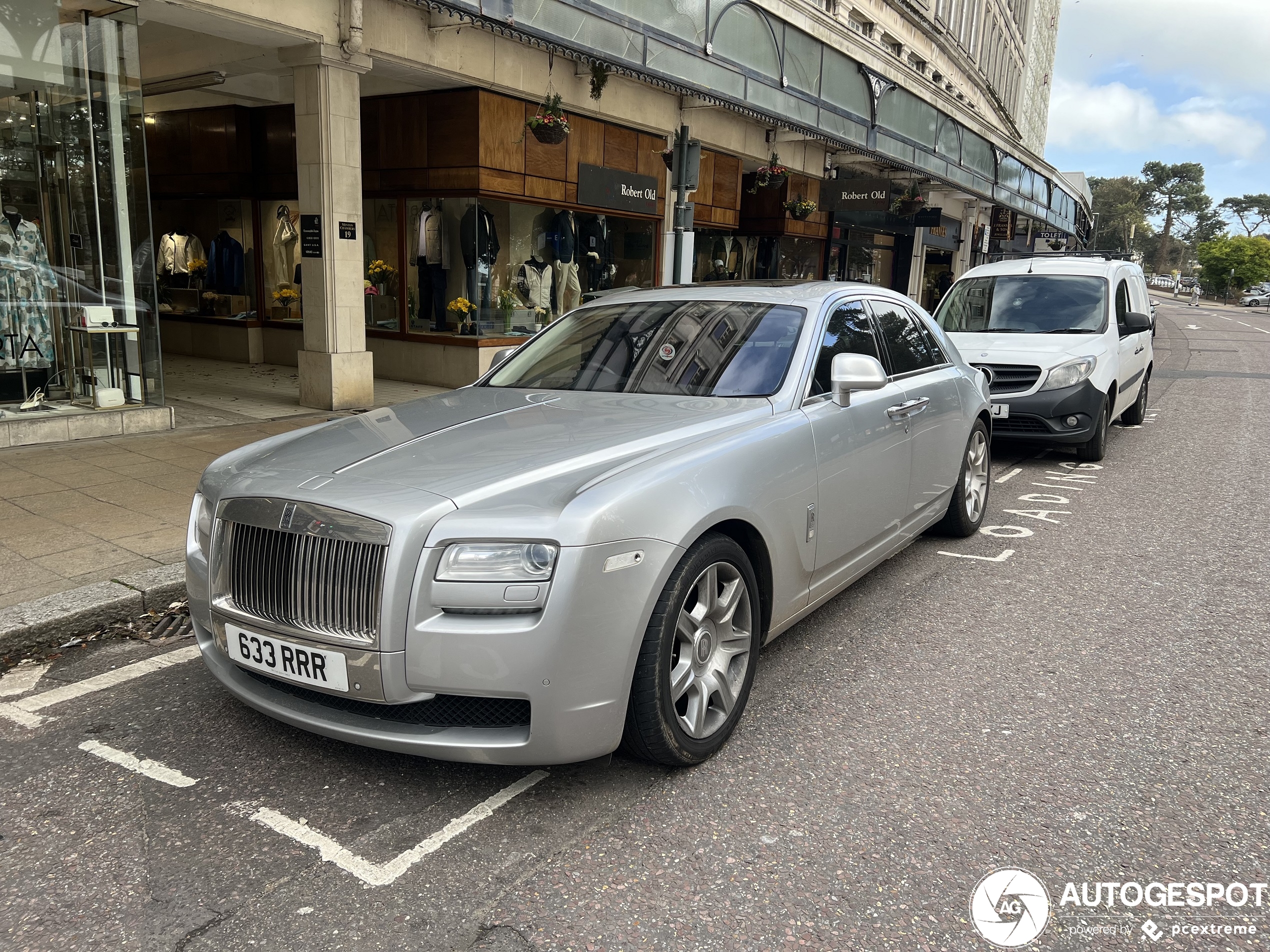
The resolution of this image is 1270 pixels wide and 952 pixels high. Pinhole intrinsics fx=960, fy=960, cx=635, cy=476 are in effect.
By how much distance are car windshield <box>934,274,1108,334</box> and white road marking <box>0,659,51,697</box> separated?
8062 mm

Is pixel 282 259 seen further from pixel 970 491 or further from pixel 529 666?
pixel 529 666

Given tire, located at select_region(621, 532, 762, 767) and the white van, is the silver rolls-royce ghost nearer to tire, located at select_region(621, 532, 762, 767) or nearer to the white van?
tire, located at select_region(621, 532, 762, 767)

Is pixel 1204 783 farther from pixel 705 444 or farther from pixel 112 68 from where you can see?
pixel 112 68

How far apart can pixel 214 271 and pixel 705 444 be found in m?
14.4

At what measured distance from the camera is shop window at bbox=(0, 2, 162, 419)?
832 centimetres

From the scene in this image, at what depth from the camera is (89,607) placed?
4398 mm

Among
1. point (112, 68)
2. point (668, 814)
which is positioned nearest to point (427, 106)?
point (112, 68)

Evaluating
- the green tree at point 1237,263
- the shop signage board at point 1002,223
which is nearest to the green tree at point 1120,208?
the green tree at point 1237,263

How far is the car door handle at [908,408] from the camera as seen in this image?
4.62m

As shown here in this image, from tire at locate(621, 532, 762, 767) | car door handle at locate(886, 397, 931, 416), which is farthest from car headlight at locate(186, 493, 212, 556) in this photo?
car door handle at locate(886, 397, 931, 416)

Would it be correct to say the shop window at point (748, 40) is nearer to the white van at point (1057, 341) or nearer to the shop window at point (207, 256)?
the white van at point (1057, 341)

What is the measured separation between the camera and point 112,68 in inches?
341

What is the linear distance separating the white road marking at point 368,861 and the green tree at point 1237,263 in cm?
10127

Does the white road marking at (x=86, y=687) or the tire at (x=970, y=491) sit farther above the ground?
the tire at (x=970, y=491)
